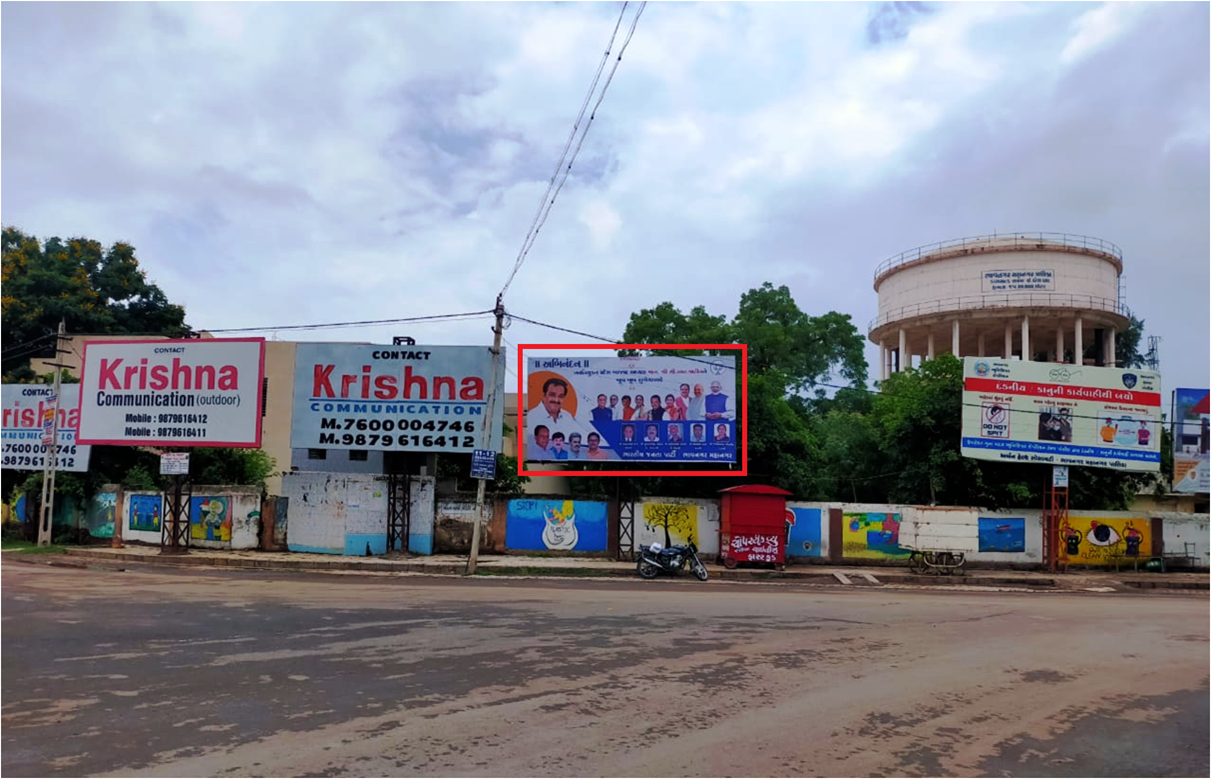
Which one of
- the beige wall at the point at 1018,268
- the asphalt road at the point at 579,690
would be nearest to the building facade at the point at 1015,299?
the beige wall at the point at 1018,268

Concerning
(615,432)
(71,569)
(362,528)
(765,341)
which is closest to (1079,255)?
(765,341)

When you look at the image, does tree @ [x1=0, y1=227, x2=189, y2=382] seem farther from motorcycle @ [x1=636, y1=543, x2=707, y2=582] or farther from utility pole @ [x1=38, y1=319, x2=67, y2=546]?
motorcycle @ [x1=636, y1=543, x2=707, y2=582]

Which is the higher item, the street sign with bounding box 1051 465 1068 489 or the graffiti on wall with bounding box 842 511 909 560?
the street sign with bounding box 1051 465 1068 489

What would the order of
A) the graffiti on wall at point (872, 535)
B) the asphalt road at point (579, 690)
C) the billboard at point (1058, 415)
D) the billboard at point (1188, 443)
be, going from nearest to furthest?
the asphalt road at point (579, 690)
the graffiti on wall at point (872, 535)
the billboard at point (1058, 415)
the billboard at point (1188, 443)

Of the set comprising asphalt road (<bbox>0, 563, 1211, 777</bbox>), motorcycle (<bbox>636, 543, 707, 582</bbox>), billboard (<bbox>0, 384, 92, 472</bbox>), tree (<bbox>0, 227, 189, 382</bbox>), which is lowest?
motorcycle (<bbox>636, 543, 707, 582</bbox>)

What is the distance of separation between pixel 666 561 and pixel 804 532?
5.50 m

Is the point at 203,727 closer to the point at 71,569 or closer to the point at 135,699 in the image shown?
the point at 135,699

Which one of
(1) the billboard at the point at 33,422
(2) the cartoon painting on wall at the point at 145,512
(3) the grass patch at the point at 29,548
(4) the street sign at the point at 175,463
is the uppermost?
(1) the billboard at the point at 33,422

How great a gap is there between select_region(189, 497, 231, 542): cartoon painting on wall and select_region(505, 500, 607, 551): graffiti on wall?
804cm

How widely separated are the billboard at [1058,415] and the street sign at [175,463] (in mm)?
22045

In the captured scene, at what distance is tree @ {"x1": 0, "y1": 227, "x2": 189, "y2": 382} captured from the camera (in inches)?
1607

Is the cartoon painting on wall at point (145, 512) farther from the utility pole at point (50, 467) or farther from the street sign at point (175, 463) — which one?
the street sign at point (175, 463)

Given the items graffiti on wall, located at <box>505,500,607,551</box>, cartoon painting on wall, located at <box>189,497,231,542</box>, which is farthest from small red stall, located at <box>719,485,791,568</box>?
cartoon painting on wall, located at <box>189,497,231,542</box>

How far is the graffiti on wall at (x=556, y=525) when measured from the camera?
79.0 ft
